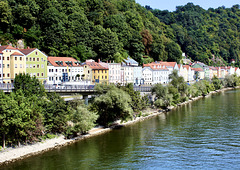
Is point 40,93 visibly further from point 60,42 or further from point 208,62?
point 208,62

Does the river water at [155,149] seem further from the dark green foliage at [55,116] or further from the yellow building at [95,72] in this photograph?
the yellow building at [95,72]

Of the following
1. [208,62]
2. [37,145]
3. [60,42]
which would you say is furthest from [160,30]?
[37,145]

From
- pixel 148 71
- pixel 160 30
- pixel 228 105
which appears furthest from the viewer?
pixel 160 30

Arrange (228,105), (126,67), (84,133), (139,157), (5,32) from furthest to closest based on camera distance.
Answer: (126,67) → (5,32) → (228,105) → (84,133) → (139,157)

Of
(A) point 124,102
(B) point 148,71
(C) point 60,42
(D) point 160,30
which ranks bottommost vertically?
(A) point 124,102

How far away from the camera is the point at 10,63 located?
189 feet

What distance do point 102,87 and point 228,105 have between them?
1237 inches

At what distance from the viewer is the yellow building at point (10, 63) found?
186 feet

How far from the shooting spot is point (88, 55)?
8219cm

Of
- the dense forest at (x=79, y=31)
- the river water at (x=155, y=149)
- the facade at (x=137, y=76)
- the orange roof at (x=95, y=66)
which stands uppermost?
the dense forest at (x=79, y=31)

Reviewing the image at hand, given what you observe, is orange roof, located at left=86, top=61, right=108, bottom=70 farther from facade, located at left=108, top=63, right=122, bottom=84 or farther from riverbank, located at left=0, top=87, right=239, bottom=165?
riverbank, located at left=0, top=87, right=239, bottom=165

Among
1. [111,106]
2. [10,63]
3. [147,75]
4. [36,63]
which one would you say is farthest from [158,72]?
[111,106]

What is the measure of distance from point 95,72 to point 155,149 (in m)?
43.3

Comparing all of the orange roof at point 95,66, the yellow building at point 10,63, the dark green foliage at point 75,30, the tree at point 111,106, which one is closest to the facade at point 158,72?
the dark green foliage at point 75,30
